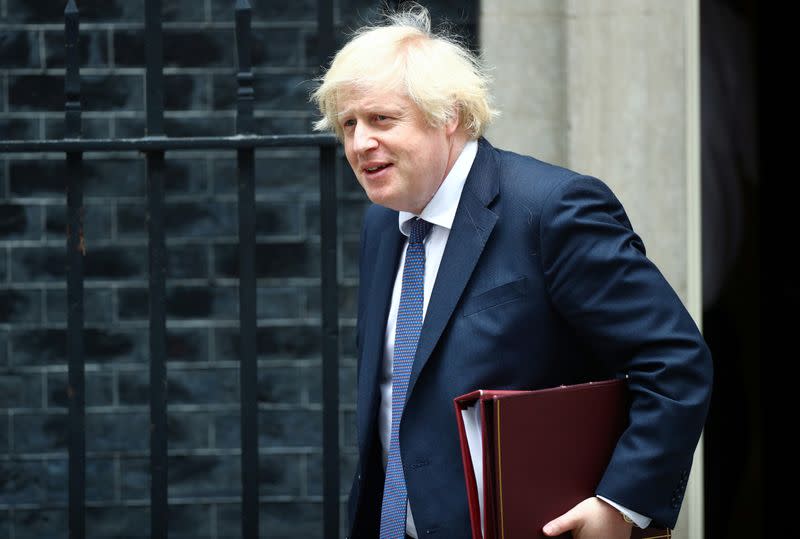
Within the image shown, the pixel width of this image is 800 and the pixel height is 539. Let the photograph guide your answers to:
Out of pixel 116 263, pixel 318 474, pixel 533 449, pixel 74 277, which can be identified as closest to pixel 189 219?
pixel 116 263

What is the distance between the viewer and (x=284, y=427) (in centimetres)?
442

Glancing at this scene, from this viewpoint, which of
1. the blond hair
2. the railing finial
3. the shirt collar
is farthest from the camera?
the railing finial

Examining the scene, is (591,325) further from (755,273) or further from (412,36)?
(755,273)

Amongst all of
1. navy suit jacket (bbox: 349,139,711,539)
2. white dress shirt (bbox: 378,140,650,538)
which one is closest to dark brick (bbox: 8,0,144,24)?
white dress shirt (bbox: 378,140,650,538)

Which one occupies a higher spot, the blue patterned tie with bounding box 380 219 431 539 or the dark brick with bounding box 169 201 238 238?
the dark brick with bounding box 169 201 238 238

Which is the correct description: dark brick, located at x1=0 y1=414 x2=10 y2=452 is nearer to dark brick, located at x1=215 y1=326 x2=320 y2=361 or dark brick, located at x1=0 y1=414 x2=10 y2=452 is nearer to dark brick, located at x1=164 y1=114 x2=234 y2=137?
dark brick, located at x1=215 y1=326 x2=320 y2=361

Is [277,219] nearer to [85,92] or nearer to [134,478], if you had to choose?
[85,92]

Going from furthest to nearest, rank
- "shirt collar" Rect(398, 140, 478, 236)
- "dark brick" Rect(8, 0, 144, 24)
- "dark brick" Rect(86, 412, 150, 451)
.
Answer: "dark brick" Rect(86, 412, 150, 451)
"dark brick" Rect(8, 0, 144, 24)
"shirt collar" Rect(398, 140, 478, 236)

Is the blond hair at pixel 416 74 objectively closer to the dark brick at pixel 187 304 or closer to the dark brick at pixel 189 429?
the dark brick at pixel 187 304

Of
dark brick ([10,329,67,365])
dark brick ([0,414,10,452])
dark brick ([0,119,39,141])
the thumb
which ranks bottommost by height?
dark brick ([0,414,10,452])

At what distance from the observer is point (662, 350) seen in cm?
216

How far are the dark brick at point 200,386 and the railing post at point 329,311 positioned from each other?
1579 mm

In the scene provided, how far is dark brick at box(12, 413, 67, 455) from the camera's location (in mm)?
4410

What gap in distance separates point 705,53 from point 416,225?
69.7 inches
